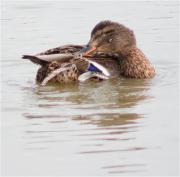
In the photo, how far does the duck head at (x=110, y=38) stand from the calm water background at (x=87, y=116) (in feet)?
1.95

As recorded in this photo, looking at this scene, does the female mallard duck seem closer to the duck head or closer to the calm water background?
the duck head

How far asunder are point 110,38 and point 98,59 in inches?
26.5

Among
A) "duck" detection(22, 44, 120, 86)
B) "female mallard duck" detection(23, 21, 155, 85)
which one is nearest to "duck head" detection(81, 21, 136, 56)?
"female mallard duck" detection(23, 21, 155, 85)

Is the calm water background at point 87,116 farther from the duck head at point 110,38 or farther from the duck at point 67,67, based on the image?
the duck head at point 110,38

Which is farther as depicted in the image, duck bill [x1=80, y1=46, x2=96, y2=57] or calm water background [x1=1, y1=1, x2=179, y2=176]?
duck bill [x1=80, y1=46, x2=96, y2=57]

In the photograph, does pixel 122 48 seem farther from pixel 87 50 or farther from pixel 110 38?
pixel 87 50

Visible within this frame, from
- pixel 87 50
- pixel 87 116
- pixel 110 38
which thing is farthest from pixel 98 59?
pixel 87 116

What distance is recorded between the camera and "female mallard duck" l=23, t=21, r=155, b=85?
1110 centimetres

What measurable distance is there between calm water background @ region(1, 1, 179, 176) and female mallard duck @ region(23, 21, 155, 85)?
18cm

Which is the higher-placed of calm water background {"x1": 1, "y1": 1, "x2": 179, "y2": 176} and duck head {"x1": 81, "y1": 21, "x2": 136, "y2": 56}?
duck head {"x1": 81, "y1": 21, "x2": 136, "y2": 56}

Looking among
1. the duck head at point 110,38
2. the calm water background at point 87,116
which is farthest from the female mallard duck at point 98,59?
the calm water background at point 87,116

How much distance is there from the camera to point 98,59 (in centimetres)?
1142

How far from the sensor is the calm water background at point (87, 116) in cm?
728

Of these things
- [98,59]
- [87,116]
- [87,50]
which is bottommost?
[87,116]
